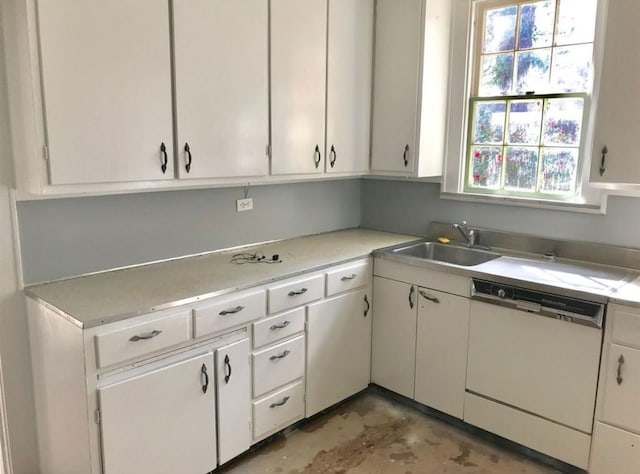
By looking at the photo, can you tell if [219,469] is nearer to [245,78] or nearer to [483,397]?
[483,397]

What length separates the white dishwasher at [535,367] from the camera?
7.70 feet

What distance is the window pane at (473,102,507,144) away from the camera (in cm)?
315

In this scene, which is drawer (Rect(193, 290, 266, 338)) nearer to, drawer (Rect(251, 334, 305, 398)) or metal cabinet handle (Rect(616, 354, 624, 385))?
drawer (Rect(251, 334, 305, 398))

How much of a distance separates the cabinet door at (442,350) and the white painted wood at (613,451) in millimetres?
665

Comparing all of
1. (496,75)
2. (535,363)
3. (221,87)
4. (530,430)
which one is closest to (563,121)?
(496,75)

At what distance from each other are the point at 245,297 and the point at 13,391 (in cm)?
108

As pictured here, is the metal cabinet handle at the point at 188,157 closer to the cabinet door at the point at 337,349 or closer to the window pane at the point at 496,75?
the cabinet door at the point at 337,349

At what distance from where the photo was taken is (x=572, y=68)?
285 cm

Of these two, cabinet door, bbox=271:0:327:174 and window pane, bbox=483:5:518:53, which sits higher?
window pane, bbox=483:5:518:53

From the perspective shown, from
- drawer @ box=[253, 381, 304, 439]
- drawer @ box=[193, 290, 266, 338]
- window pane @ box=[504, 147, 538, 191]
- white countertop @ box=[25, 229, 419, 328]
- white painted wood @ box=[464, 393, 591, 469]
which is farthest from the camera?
window pane @ box=[504, 147, 538, 191]

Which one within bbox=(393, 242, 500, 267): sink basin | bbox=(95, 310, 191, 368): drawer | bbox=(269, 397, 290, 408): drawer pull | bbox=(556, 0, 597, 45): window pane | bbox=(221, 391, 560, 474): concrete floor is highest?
bbox=(556, 0, 597, 45): window pane

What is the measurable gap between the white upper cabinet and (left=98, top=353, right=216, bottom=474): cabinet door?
1.77 m

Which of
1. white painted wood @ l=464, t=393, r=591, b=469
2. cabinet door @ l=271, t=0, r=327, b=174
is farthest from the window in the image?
white painted wood @ l=464, t=393, r=591, b=469

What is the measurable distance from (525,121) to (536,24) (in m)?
0.55
